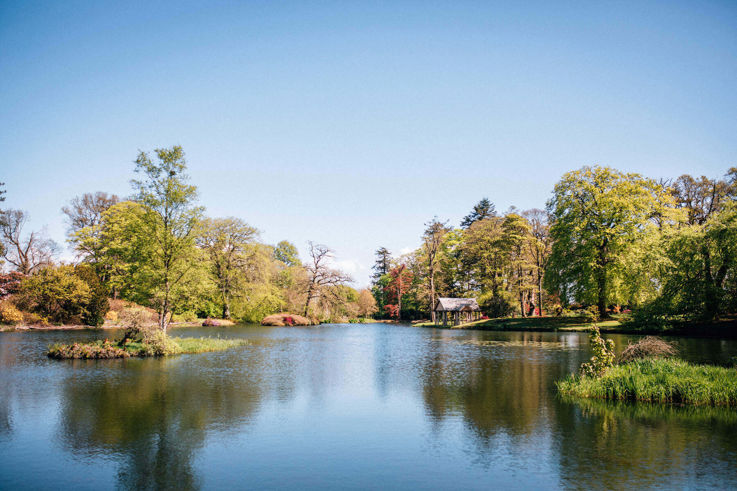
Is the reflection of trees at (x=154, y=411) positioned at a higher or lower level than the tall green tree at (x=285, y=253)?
lower

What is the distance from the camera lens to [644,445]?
10586 millimetres

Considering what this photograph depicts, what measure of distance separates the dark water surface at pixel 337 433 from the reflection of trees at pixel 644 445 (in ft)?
0.15

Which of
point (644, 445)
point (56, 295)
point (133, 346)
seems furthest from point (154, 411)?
point (56, 295)

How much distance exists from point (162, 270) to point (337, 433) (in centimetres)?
2046

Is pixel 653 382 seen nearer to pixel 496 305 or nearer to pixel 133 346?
pixel 133 346

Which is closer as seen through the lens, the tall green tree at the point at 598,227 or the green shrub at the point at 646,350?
the green shrub at the point at 646,350

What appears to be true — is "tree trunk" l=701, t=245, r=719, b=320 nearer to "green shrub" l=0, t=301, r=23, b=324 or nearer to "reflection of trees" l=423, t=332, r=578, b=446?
"reflection of trees" l=423, t=332, r=578, b=446

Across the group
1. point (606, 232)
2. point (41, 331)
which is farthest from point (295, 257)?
point (606, 232)

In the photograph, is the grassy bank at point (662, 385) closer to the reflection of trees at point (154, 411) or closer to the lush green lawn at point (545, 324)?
the reflection of trees at point (154, 411)

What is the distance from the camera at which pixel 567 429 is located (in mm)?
11836

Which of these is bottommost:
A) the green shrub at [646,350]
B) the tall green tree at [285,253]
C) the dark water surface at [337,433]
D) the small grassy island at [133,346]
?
the dark water surface at [337,433]

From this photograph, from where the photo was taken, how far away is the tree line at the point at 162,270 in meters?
28.1

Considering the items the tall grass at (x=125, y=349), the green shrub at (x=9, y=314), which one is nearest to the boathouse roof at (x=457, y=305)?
the tall grass at (x=125, y=349)

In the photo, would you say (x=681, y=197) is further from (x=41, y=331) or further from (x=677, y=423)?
(x=41, y=331)
